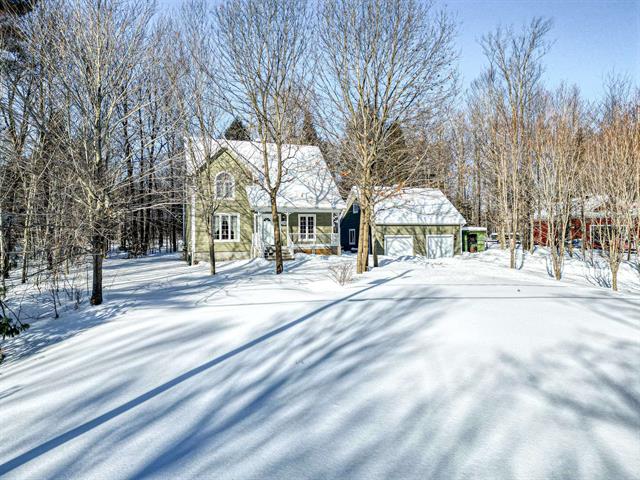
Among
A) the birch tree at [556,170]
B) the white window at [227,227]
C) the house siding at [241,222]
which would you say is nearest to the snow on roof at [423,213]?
the house siding at [241,222]

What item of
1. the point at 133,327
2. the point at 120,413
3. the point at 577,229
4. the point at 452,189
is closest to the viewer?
the point at 120,413

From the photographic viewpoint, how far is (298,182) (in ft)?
79.5

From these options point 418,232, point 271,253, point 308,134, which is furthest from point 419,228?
point 271,253

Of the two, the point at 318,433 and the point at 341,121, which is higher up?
the point at 341,121

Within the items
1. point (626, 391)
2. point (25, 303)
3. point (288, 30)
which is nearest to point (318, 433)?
point (626, 391)

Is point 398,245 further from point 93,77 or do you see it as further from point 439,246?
point 93,77

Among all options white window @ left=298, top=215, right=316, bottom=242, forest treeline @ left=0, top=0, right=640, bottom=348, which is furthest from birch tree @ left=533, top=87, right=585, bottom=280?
white window @ left=298, top=215, right=316, bottom=242

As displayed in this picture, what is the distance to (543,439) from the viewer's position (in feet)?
11.0

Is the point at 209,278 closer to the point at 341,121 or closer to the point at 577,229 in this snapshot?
the point at 341,121

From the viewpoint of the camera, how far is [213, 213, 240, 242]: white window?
73.3 feet

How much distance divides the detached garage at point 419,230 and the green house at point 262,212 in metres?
3.89

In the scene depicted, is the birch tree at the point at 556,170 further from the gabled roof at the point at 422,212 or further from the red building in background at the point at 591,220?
the gabled roof at the point at 422,212

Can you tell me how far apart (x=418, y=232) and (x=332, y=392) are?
76.2ft

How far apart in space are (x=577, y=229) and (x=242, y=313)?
33792 mm
